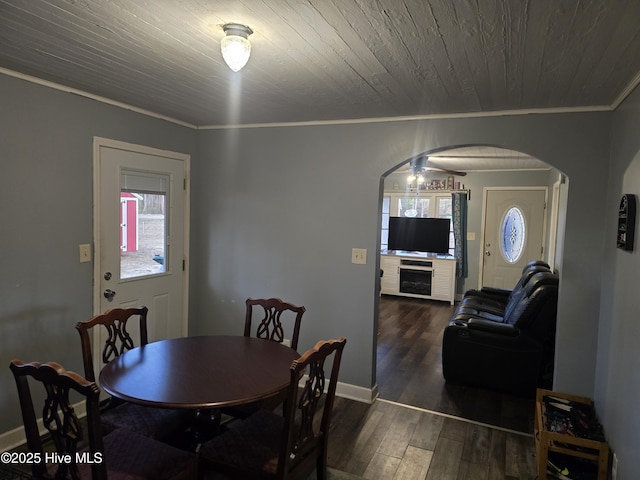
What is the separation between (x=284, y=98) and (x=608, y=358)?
2.46m

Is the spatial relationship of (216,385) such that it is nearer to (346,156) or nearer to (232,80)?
(232,80)

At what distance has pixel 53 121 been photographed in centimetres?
265

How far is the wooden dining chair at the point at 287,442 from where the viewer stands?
1.69m

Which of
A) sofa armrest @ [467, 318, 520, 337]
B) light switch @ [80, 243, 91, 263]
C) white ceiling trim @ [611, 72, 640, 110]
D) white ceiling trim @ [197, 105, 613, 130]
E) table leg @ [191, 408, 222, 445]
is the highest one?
Result: white ceiling trim @ [197, 105, 613, 130]

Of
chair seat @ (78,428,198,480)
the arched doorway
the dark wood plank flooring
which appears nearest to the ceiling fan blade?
the arched doorway

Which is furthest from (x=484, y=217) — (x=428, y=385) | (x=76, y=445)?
(x=76, y=445)

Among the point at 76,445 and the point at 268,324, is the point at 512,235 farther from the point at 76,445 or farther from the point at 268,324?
the point at 76,445

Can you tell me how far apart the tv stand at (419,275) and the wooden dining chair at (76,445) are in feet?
18.2

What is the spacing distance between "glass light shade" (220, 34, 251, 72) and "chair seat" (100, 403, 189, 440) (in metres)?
1.67

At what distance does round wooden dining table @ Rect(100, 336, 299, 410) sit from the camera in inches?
70.6

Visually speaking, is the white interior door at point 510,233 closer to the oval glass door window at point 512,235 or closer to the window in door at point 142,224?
Result: the oval glass door window at point 512,235

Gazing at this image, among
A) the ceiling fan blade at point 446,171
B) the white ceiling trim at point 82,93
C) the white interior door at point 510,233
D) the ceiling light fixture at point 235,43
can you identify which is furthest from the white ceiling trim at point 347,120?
the white interior door at point 510,233

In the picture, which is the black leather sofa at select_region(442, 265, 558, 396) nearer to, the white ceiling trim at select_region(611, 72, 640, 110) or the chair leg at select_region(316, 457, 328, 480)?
the white ceiling trim at select_region(611, 72, 640, 110)

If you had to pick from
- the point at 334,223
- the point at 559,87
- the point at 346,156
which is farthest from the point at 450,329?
the point at 559,87
